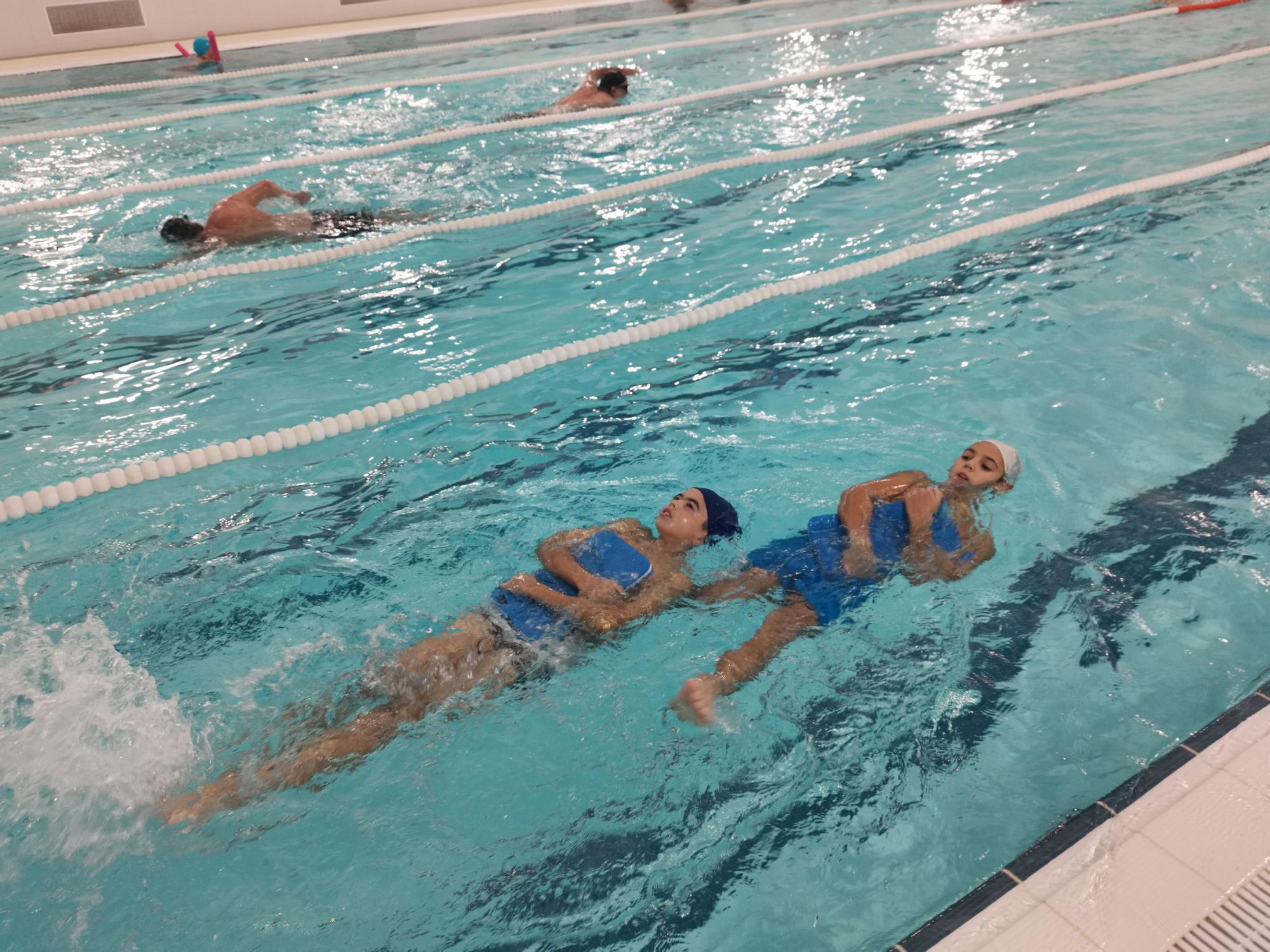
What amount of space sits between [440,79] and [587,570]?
7.97 metres

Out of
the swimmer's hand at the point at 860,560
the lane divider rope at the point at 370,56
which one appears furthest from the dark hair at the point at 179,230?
the lane divider rope at the point at 370,56

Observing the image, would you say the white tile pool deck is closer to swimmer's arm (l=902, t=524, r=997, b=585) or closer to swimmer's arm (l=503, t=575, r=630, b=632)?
swimmer's arm (l=902, t=524, r=997, b=585)

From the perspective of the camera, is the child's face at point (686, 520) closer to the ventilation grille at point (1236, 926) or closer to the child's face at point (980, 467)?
the child's face at point (980, 467)

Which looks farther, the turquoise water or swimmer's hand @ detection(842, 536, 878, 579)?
swimmer's hand @ detection(842, 536, 878, 579)

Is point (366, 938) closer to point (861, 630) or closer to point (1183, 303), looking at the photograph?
point (861, 630)

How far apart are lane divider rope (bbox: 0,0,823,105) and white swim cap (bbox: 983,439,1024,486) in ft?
30.1

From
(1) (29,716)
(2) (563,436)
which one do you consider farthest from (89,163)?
(1) (29,716)

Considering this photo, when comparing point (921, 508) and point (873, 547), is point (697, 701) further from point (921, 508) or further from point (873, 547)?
point (921, 508)

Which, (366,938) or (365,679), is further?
(365,679)

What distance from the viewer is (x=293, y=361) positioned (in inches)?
171

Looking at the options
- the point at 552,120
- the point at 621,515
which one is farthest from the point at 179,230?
the point at 621,515

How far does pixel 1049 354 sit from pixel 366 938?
3459 millimetres

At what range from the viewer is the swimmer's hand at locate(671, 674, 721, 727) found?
7.55 feet

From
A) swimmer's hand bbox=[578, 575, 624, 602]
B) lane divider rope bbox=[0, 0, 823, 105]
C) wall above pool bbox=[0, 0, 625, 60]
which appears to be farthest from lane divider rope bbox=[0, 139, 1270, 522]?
wall above pool bbox=[0, 0, 625, 60]
